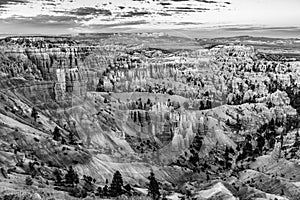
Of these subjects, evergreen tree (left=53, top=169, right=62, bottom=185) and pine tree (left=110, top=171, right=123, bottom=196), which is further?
pine tree (left=110, top=171, right=123, bottom=196)

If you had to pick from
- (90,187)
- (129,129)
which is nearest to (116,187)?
(90,187)

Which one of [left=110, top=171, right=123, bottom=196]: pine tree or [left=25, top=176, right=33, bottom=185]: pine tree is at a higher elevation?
[left=25, top=176, right=33, bottom=185]: pine tree

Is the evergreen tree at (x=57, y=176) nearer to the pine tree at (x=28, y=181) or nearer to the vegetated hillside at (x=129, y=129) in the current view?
the vegetated hillside at (x=129, y=129)

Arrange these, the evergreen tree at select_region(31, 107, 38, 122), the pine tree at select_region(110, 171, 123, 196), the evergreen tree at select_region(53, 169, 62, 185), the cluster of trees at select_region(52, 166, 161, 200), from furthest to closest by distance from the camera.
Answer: the evergreen tree at select_region(31, 107, 38, 122) → the pine tree at select_region(110, 171, 123, 196) → the evergreen tree at select_region(53, 169, 62, 185) → the cluster of trees at select_region(52, 166, 161, 200)

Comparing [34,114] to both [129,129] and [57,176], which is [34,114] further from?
[57,176]

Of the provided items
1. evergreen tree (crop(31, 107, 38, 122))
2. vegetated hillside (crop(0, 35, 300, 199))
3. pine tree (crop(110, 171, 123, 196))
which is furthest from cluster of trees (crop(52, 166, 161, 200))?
evergreen tree (crop(31, 107, 38, 122))

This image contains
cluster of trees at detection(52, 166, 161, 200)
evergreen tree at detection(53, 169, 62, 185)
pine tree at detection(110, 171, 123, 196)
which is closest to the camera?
cluster of trees at detection(52, 166, 161, 200)

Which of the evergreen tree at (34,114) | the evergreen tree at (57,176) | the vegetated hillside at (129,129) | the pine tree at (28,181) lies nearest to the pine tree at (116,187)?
the vegetated hillside at (129,129)

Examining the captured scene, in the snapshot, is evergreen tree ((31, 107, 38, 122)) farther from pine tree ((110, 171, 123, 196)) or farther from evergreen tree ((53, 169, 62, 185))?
pine tree ((110, 171, 123, 196))

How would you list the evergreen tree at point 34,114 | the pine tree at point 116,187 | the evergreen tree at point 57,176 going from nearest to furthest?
the evergreen tree at point 57,176
the pine tree at point 116,187
the evergreen tree at point 34,114
